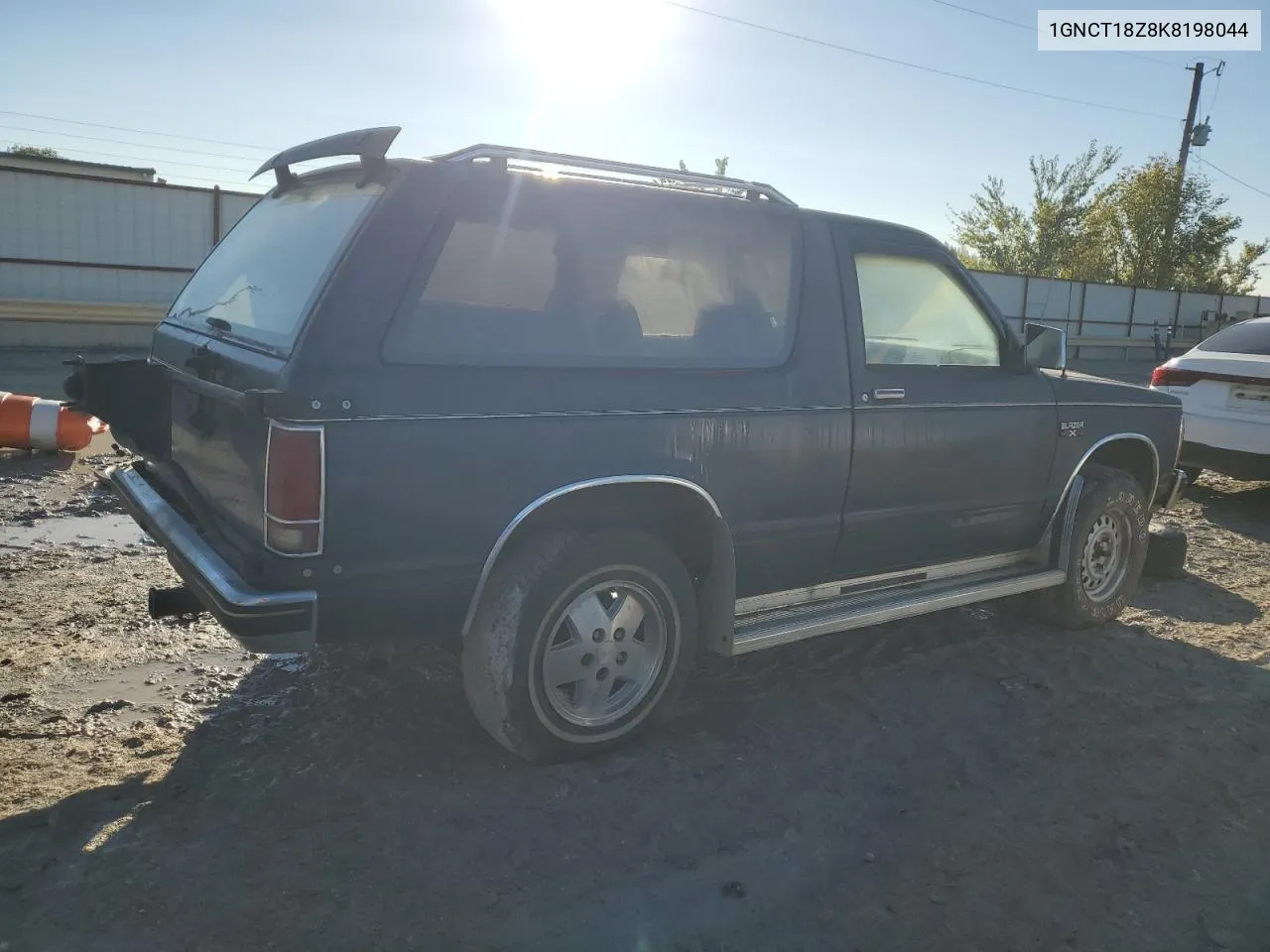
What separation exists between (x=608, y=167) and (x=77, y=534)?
414cm

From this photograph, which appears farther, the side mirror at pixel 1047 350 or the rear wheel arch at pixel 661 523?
the side mirror at pixel 1047 350

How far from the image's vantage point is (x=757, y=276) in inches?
151

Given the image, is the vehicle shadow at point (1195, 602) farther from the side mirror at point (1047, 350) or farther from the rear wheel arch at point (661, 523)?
the rear wheel arch at point (661, 523)

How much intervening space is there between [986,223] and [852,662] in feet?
138

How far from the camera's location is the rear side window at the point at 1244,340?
8117 millimetres

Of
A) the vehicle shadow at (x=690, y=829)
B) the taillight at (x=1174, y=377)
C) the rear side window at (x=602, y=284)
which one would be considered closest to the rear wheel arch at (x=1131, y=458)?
Answer: the vehicle shadow at (x=690, y=829)

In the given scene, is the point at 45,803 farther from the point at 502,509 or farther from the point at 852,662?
the point at 852,662

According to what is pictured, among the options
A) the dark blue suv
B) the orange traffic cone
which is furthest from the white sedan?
the orange traffic cone

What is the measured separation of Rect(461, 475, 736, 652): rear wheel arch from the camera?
3.24m

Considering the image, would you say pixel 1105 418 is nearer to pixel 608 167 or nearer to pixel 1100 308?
pixel 608 167

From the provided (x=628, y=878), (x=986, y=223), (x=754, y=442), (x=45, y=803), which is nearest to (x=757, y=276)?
(x=754, y=442)

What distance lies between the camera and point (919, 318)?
439cm

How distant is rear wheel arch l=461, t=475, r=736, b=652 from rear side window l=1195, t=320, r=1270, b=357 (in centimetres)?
639

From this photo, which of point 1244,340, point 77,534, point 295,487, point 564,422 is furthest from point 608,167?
point 1244,340
